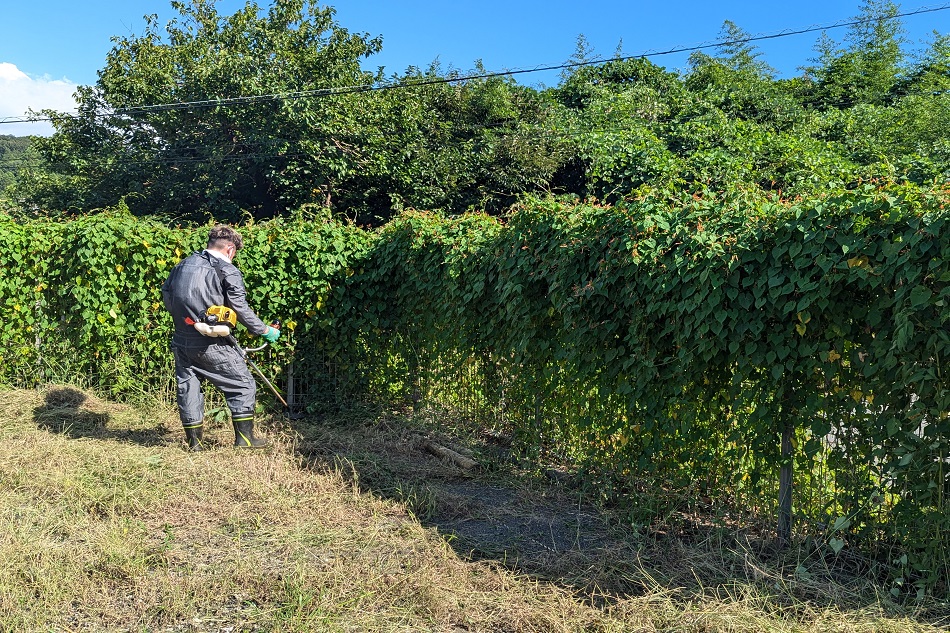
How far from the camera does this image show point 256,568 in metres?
3.71

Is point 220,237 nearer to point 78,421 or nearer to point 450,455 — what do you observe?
point 78,421

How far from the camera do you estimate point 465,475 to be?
18.6ft

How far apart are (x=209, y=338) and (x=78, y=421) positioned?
201 centimetres

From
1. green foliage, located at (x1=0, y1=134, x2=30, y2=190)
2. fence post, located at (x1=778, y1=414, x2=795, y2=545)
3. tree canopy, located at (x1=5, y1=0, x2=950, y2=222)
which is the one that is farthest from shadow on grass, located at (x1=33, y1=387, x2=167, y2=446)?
green foliage, located at (x1=0, y1=134, x2=30, y2=190)

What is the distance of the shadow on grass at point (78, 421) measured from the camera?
253 inches

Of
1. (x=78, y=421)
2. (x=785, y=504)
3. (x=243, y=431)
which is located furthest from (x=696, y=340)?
(x=78, y=421)

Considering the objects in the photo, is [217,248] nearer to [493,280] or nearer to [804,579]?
[493,280]

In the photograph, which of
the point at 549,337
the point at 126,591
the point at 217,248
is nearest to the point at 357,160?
the point at 217,248

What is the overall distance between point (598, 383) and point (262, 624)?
8.53 feet

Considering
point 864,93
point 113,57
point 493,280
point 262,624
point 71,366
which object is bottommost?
point 262,624

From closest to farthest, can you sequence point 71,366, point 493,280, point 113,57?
point 493,280
point 71,366
point 113,57

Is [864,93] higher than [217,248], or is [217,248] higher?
[864,93]

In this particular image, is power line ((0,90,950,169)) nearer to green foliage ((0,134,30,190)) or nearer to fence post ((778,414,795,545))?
green foliage ((0,134,30,190))

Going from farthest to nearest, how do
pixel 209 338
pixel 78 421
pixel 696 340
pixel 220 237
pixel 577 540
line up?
pixel 78 421, pixel 220 237, pixel 209 338, pixel 577 540, pixel 696 340
